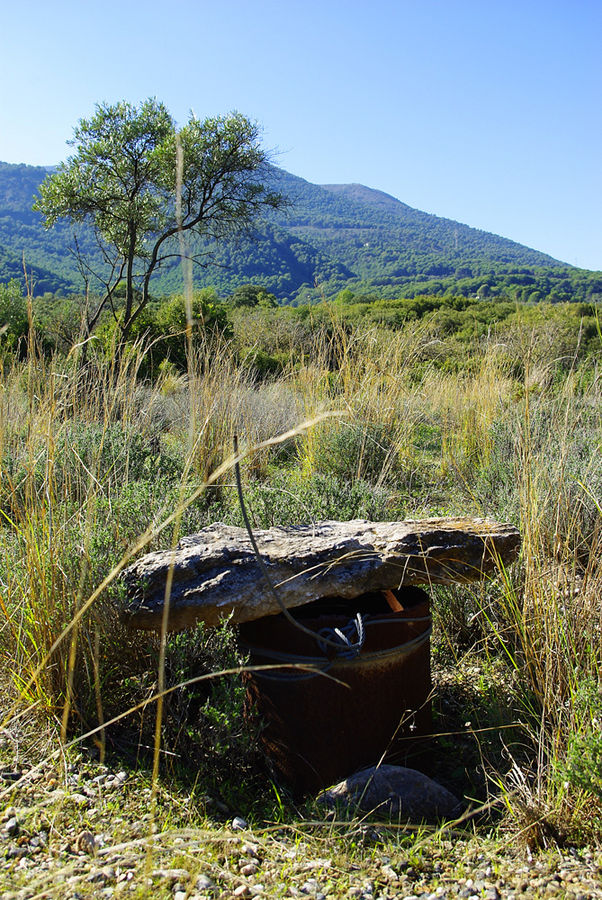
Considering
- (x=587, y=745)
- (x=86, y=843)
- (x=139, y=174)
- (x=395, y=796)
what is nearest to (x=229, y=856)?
(x=86, y=843)

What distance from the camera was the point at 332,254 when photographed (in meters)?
72.6

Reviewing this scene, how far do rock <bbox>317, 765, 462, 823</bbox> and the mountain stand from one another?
1.81 meters

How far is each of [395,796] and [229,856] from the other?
1.62 ft

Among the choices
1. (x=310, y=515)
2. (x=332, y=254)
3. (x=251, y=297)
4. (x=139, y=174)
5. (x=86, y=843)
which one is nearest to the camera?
(x=86, y=843)

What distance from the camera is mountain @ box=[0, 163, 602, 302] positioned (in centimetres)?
1586

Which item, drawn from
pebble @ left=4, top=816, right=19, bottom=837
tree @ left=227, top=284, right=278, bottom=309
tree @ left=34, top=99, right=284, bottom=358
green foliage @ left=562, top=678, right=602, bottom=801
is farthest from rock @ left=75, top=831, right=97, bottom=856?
tree @ left=227, top=284, right=278, bottom=309

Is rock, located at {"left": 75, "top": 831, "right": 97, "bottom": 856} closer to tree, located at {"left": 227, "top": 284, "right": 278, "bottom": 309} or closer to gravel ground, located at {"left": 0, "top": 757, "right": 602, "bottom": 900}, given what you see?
gravel ground, located at {"left": 0, "top": 757, "right": 602, "bottom": 900}

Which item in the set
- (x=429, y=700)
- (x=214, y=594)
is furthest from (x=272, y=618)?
(x=429, y=700)

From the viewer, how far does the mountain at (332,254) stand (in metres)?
15.9

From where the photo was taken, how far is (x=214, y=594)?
1.80 metres

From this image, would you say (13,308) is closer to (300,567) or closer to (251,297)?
(251,297)

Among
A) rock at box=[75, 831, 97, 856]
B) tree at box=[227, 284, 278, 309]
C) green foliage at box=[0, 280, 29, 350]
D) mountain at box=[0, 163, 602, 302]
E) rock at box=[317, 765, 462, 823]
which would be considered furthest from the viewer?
tree at box=[227, 284, 278, 309]

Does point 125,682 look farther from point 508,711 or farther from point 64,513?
point 508,711

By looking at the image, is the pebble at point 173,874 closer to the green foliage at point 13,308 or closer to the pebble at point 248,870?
the pebble at point 248,870
